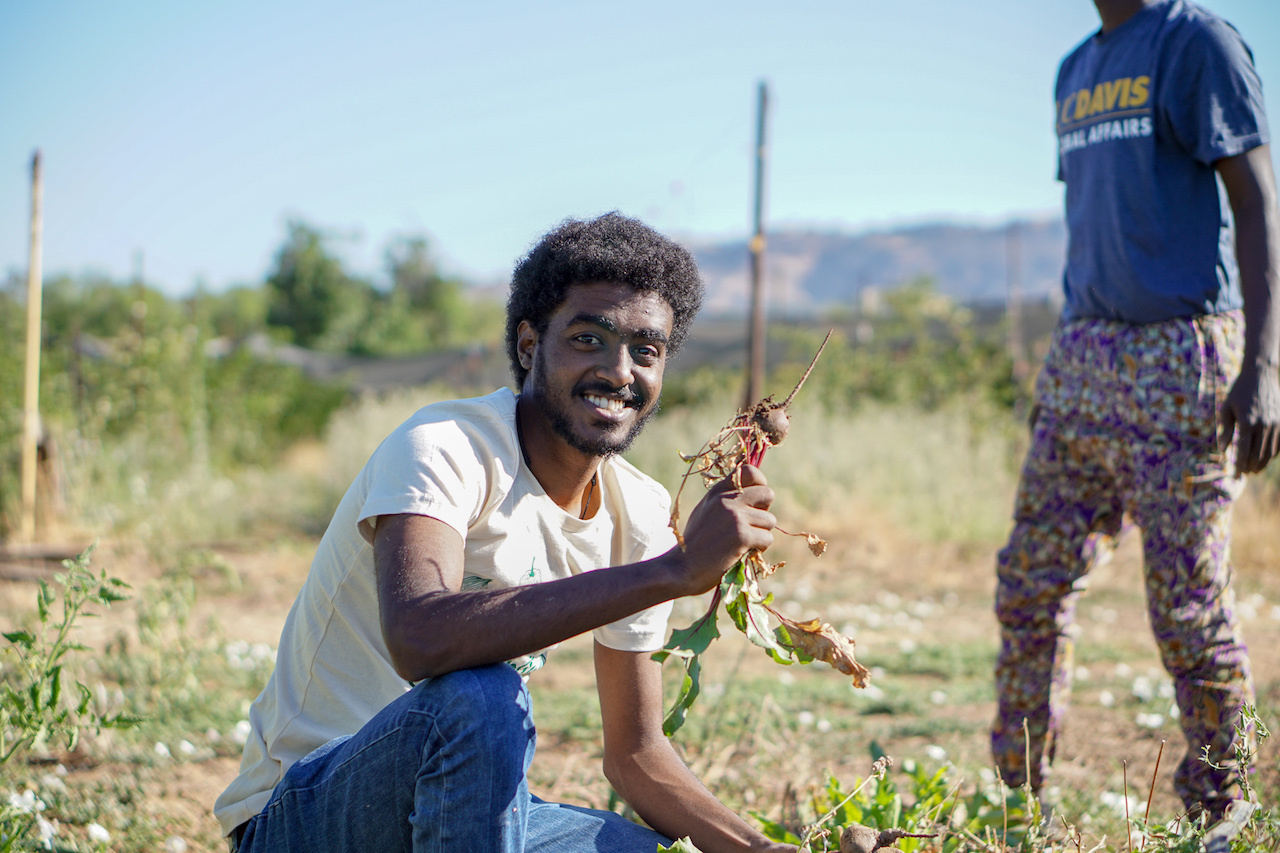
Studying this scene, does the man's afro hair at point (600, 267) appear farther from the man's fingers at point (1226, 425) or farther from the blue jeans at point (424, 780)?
the man's fingers at point (1226, 425)

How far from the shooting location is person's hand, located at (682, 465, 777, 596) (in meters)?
1.52

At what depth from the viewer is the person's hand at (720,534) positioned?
1524mm

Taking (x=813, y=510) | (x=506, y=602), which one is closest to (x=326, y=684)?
(x=506, y=602)

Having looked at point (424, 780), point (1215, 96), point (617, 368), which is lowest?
point (424, 780)

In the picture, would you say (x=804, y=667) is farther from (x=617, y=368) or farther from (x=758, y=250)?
(x=758, y=250)

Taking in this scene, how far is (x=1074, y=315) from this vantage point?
2715 millimetres

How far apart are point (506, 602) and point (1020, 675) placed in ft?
5.46

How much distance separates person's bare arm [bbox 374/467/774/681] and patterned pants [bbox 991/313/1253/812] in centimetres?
121

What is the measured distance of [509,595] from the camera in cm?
155

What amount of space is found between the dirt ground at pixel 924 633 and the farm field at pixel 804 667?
2 cm

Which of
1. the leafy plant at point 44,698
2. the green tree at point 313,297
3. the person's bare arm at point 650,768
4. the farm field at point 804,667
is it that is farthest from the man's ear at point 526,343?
the green tree at point 313,297

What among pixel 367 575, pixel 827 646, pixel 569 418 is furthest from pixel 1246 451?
pixel 367 575

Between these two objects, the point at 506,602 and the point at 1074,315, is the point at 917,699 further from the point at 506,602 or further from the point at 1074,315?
the point at 506,602

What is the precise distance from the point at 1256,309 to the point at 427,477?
196cm
